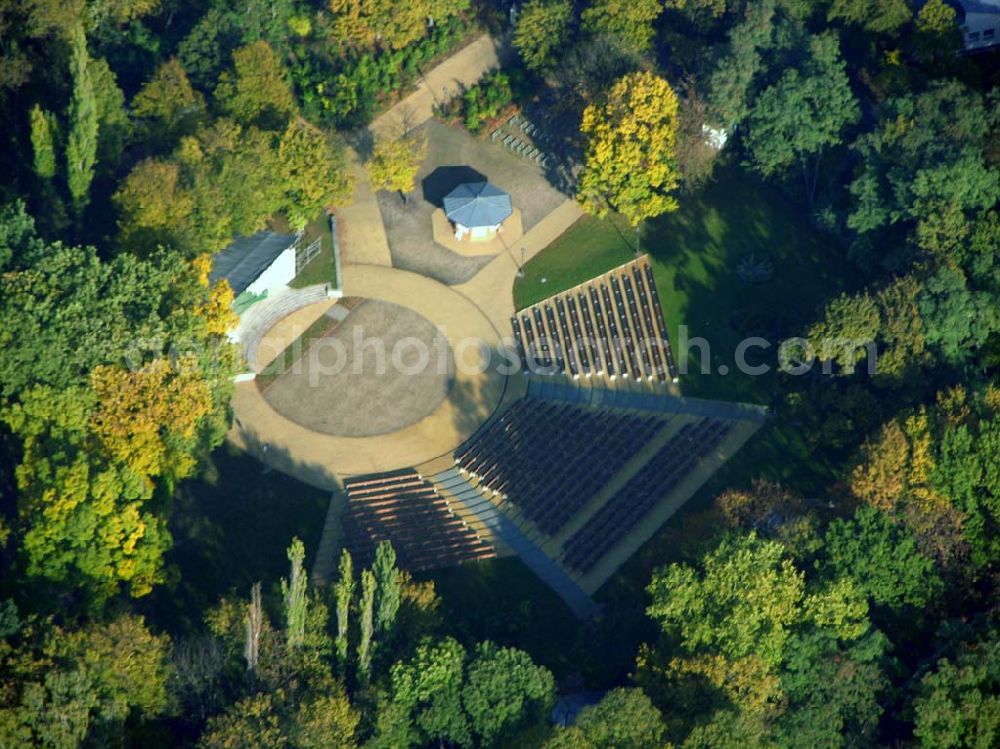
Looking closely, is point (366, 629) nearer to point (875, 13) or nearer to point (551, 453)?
point (551, 453)

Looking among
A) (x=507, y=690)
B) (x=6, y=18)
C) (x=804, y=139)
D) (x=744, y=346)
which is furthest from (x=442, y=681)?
(x=6, y=18)

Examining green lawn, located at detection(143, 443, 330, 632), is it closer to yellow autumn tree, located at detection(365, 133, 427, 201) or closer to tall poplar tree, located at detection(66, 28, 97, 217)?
tall poplar tree, located at detection(66, 28, 97, 217)

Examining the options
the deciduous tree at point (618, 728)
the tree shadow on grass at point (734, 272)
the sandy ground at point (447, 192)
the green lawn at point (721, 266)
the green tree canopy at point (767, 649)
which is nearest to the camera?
the deciduous tree at point (618, 728)

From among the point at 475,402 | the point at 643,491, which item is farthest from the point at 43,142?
the point at 643,491

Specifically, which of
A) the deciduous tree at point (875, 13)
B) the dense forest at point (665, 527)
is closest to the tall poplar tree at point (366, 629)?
the dense forest at point (665, 527)

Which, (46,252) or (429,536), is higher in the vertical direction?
(46,252)

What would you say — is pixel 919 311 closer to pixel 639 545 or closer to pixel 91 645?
pixel 639 545

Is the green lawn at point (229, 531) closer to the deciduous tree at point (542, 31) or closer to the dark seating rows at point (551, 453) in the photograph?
the dark seating rows at point (551, 453)

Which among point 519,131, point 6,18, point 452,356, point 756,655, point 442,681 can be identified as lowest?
point 756,655
